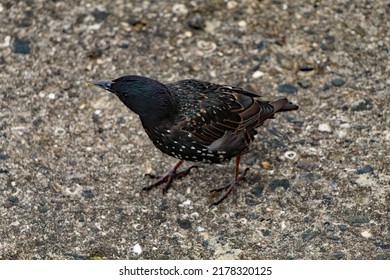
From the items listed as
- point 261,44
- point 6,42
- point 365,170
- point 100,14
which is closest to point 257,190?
point 365,170

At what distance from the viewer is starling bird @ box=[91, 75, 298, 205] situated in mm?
5066

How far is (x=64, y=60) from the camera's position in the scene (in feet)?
20.8

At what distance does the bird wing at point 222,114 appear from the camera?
5219 mm

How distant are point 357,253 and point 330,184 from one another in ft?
2.05

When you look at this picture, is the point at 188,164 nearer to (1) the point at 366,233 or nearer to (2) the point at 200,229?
(2) the point at 200,229

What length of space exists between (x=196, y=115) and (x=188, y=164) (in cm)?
62

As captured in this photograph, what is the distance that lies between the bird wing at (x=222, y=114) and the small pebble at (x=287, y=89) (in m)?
0.68

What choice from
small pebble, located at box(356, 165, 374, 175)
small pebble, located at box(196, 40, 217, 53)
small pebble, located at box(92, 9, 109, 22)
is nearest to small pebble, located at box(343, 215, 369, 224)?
small pebble, located at box(356, 165, 374, 175)

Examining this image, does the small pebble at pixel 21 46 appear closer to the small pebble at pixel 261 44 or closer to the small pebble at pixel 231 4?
the small pebble at pixel 231 4

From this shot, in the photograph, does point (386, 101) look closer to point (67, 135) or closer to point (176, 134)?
point (176, 134)

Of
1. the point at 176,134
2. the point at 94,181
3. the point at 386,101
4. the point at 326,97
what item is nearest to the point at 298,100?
the point at 326,97

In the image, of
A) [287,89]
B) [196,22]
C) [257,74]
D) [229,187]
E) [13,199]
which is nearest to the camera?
[13,199]

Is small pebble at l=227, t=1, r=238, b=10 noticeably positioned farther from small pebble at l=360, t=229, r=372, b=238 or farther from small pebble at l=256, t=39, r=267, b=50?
small pebble at l=360, t=229, r=372, b=238

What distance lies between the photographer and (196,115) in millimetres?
5219
